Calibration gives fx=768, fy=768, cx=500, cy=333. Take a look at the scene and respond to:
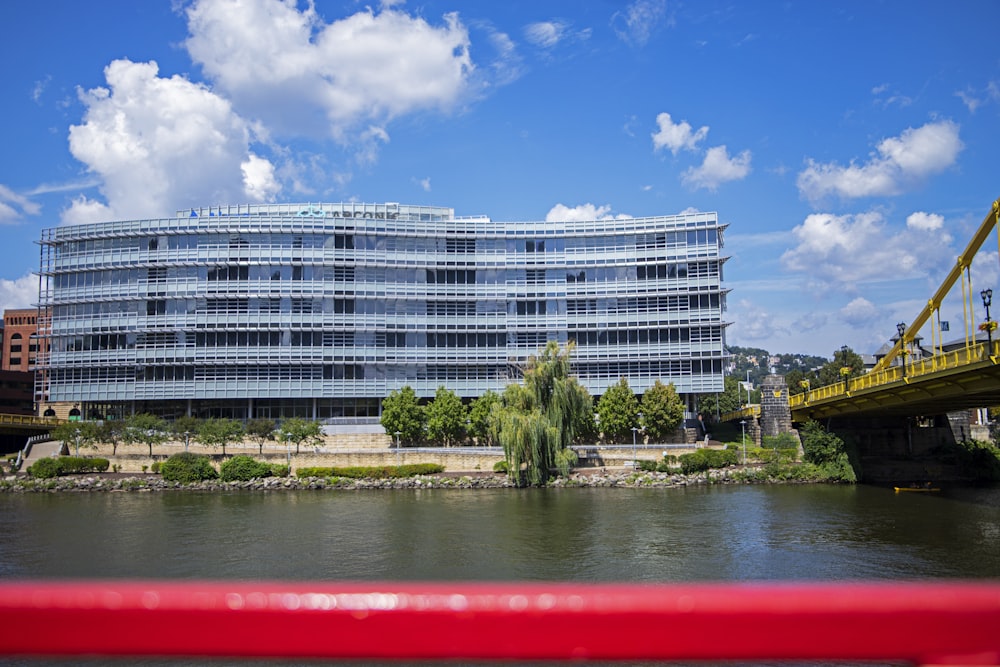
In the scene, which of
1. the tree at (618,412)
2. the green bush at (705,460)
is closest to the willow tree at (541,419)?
the green bush at (705,460)

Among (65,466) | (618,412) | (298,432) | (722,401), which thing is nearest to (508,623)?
(298,432)

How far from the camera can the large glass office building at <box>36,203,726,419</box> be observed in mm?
87500

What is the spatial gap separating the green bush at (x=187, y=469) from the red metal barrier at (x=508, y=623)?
6961 cm

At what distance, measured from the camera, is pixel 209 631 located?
2.32 metres

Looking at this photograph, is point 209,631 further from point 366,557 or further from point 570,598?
point 366,557

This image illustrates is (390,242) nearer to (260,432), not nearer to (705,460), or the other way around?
(260,432)

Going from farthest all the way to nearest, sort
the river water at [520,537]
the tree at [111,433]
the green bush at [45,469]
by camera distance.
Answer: the tree at [111,433] < the green bush at [45,469] < the river water at [520,537]

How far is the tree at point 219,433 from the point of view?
72.6m

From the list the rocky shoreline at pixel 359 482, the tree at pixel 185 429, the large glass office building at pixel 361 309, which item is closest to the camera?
the rocky shoreline at pixel 359 482

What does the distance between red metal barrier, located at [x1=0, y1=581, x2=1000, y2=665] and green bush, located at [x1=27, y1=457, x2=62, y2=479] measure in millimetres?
75353

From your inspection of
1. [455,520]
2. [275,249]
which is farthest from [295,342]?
[455,520]

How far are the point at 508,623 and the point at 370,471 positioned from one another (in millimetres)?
67194

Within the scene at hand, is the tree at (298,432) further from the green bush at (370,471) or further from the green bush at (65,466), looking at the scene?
the green bush at (65,466)

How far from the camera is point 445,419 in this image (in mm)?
77438
